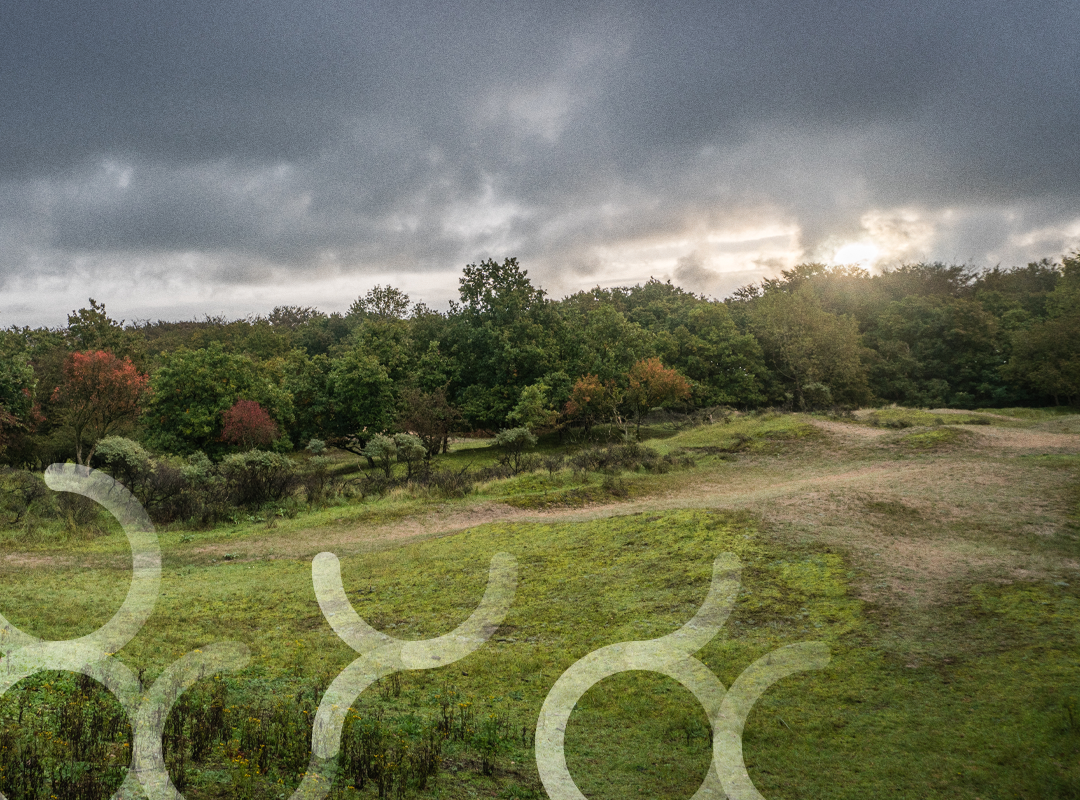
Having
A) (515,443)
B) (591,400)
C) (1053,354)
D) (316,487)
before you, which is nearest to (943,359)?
(1053,354)

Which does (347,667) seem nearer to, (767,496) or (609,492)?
(767,496)

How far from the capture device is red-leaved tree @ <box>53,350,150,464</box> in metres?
23.0

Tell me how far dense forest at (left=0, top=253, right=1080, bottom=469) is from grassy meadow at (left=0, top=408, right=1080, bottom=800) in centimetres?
1132

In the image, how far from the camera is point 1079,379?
35.8 m

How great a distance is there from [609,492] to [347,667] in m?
11.5

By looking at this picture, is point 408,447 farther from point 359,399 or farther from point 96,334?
point 96,334

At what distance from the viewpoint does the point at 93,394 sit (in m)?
23.3

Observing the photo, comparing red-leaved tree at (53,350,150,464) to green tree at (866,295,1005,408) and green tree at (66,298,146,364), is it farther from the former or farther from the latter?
green tree at (866,295,1005,408)

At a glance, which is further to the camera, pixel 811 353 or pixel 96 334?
pixel 811 353

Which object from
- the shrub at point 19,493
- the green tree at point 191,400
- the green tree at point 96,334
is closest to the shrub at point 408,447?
the green tree at point 191,400

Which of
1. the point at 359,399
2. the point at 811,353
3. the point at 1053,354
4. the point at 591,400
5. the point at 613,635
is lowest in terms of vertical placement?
the point at 613,635

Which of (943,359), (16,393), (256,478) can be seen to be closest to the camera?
(256,478)

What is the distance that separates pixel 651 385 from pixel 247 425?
18.4 meters

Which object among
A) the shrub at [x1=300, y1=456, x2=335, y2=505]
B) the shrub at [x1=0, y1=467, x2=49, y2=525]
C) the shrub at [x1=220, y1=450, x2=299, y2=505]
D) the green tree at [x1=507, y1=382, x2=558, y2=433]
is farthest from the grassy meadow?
the green tree at [x1=507, y1=382, x2=558, y2=433]
